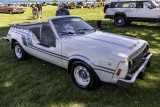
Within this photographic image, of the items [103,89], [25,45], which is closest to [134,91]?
[103,89]

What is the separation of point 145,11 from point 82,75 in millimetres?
8221

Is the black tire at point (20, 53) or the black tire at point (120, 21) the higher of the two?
the black tire at point (120, 21)

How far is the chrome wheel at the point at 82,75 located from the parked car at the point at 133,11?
8025 mm

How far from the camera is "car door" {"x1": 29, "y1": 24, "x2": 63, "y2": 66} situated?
135 inches

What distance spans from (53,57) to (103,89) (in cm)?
152

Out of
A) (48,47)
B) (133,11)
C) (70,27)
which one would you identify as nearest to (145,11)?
(133,11)

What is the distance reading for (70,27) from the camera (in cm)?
375

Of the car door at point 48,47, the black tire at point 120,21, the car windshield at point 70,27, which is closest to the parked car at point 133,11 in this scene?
the black tire at point 120,21

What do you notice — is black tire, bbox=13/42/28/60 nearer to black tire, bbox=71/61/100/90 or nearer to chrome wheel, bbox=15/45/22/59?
chrome wheel, bbox=15/45/22/59

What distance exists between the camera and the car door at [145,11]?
8927 mm

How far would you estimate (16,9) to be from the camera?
65.0 feet

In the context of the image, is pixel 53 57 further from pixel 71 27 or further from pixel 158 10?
pixel 158 10

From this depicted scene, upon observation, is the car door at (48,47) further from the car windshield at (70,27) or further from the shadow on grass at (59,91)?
the shadow on grass at (59,91)

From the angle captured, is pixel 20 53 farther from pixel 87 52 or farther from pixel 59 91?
pixel 87 52
